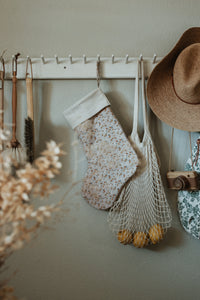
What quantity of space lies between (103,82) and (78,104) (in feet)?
0.54

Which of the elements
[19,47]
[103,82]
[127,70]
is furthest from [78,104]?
[19,47]

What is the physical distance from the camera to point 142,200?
53.2 inches

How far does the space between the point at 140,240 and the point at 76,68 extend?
2.59 feet

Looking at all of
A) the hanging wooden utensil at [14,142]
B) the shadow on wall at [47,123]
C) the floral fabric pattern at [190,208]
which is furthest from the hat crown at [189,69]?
the hanging wooden utensil at [14,142]

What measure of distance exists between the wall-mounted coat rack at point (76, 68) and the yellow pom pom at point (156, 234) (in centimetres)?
66

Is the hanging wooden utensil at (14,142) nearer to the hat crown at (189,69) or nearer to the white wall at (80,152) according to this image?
the white wall at (80,152)

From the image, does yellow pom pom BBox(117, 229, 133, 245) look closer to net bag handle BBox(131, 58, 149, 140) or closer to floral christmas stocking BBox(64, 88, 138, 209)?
floral christmas stocking BBox(64, 88, 138, 209)

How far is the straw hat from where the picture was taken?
128 centimetres

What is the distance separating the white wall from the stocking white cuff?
0.07 m

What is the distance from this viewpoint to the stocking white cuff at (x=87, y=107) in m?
1.38

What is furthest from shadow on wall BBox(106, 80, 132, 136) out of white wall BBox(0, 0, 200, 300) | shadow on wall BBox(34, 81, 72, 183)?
shadow on wall BBox(34, 81, 72, 183)

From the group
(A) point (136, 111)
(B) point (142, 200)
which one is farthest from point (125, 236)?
(A) point (136, 111)

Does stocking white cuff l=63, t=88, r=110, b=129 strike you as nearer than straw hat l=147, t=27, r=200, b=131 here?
No

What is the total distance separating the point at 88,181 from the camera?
1383mm
